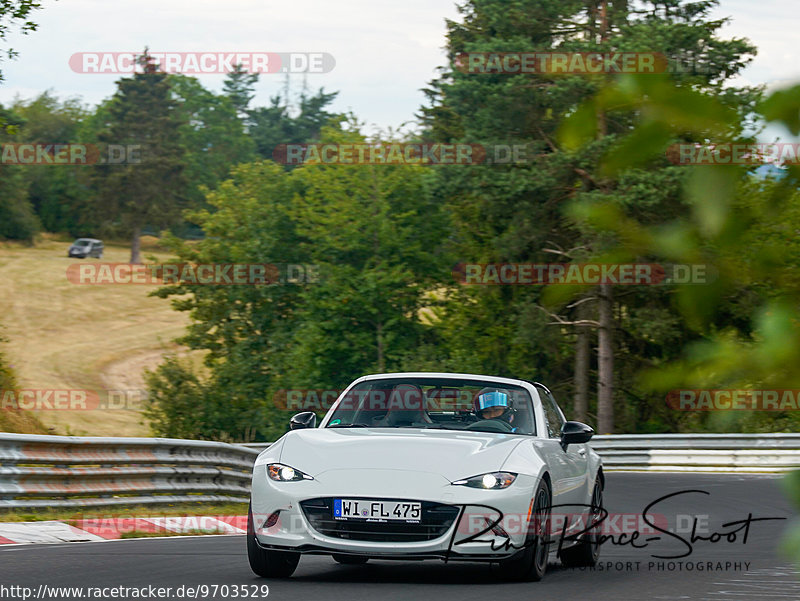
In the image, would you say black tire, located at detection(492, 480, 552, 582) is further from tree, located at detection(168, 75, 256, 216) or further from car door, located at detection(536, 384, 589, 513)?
tree, located at detection(168, 75, 256, 216)

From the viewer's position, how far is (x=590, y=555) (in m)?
9.15

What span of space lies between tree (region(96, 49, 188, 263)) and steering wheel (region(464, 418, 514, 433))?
97.1 m

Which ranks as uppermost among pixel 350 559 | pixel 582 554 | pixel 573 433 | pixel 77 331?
pixel 573 433

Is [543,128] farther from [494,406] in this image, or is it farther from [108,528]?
[494,406]

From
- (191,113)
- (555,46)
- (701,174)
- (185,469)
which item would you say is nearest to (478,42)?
(555,46)

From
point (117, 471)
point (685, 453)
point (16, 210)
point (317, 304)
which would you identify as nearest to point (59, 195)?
point (16, 210)

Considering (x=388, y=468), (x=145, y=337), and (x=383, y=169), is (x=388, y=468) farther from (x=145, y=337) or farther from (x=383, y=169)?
(x=145, y=337)

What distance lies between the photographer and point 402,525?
7258 millimetres

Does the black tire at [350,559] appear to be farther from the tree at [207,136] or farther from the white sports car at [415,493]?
the tree at [207,136]

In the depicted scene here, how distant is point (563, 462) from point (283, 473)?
83.8 inches

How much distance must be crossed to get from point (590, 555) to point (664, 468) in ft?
62.5

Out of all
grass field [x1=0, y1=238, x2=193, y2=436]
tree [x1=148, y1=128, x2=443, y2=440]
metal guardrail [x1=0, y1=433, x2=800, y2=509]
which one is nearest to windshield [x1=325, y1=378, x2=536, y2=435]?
metal guardrail [x1=0, y1=433, x2=800, y2=509]

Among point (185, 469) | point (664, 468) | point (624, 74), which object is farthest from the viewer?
point (664, 468)

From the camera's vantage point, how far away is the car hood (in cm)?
751
